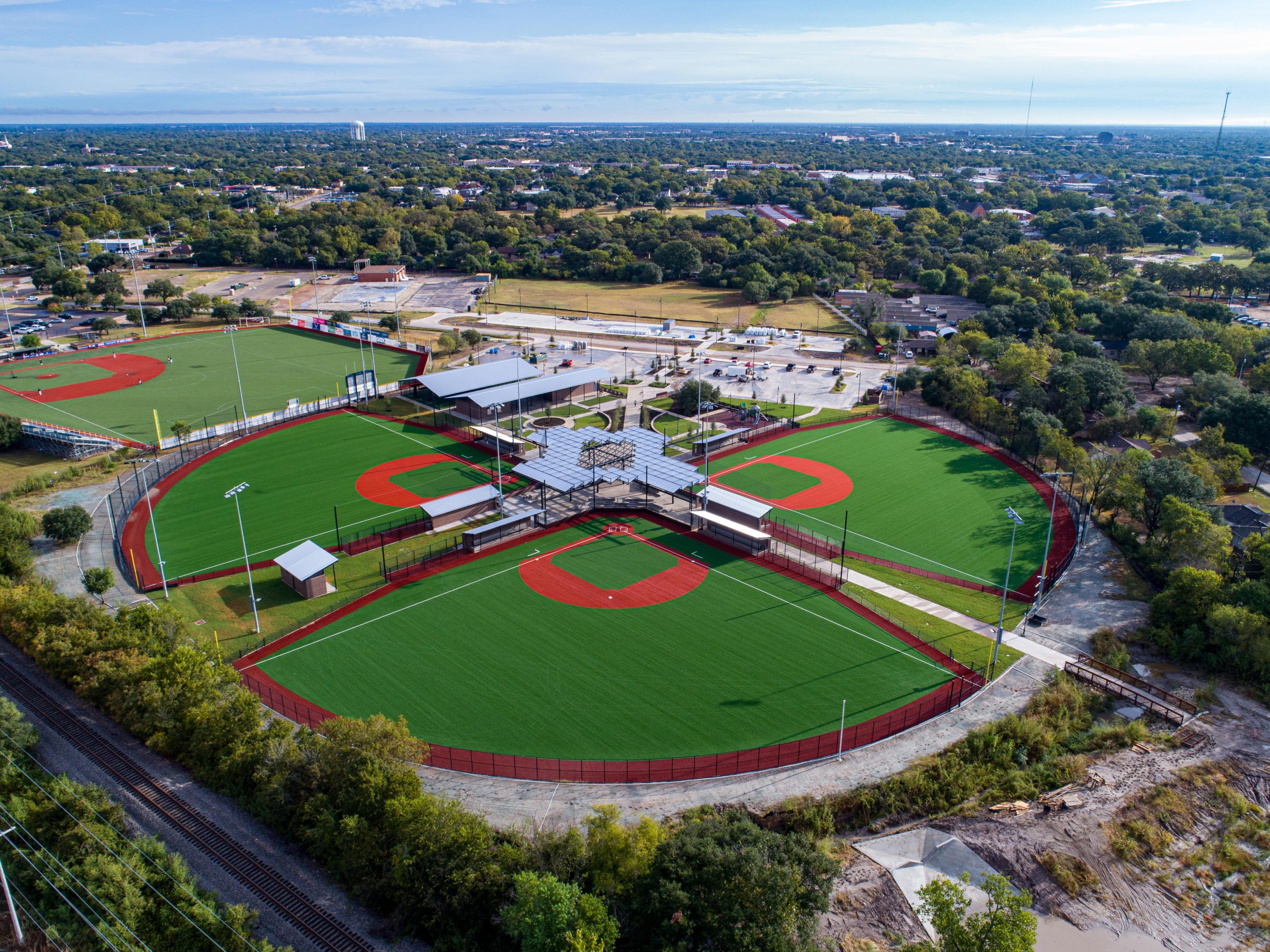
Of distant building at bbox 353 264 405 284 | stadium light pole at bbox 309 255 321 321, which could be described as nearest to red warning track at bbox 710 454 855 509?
stadium light pole at bbox 309 255 321 321

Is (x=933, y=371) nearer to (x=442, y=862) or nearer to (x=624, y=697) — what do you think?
(x=624, y=697)

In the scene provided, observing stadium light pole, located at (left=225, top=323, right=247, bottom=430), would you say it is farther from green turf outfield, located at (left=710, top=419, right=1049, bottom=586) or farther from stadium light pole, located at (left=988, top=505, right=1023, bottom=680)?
stadium light pole, located at (left=988, top=505, right=1023, bottom=680)

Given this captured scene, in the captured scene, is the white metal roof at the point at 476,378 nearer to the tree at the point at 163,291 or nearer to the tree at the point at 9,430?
the tree at the point at 9,430

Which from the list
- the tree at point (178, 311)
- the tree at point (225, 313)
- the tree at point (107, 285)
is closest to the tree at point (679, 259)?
the tree at point (225, 313)

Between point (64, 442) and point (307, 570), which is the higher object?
point (64, 442)

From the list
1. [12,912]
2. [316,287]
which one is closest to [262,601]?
[12,912]

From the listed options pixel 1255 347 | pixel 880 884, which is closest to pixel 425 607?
pixel 880 884

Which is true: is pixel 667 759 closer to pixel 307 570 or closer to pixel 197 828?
pixel 197 828
